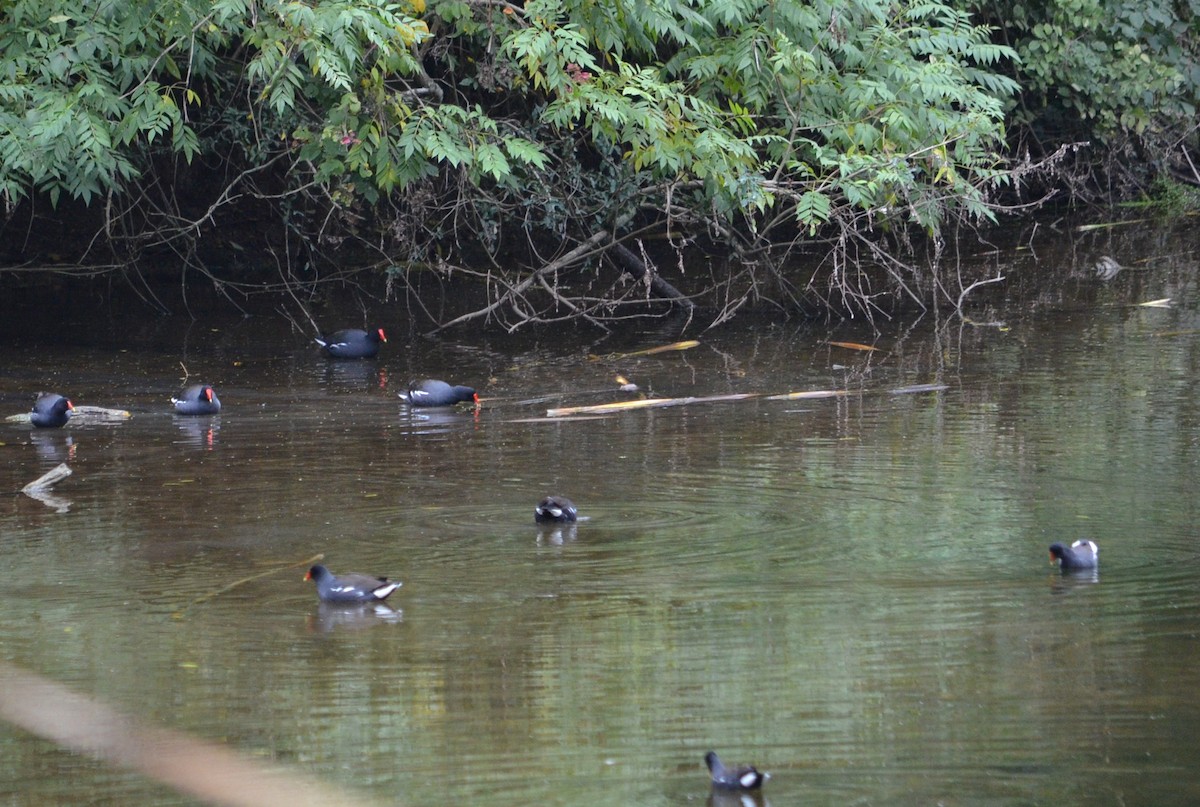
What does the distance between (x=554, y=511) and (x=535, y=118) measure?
22.5ft

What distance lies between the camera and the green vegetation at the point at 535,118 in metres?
11.0

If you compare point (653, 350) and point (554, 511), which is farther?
point (653, 350)

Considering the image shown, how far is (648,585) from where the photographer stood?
21.4ft

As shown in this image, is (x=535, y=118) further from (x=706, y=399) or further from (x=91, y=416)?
(x=91, y=416)

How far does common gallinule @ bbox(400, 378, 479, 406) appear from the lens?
1103cm

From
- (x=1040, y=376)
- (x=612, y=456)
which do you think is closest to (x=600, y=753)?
(x=612, y=456)

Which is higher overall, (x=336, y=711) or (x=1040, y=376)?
(x=1040, y=376)

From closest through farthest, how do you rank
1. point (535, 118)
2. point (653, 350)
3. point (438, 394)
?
point (438, 394)
point (653, 350)
point (535, 118)

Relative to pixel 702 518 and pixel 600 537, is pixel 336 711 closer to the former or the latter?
pixel 600 537

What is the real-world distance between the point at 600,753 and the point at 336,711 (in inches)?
38.1

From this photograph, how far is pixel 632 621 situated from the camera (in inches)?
238

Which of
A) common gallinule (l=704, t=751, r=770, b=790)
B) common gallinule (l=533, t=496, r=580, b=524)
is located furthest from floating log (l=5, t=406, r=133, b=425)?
common gallinule (l=704, t=751, r=770, b=790)

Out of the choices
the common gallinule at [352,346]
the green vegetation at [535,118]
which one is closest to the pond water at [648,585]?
the common gallinule at [352,346]

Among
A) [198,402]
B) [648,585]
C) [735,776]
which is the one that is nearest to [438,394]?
[198,402]
